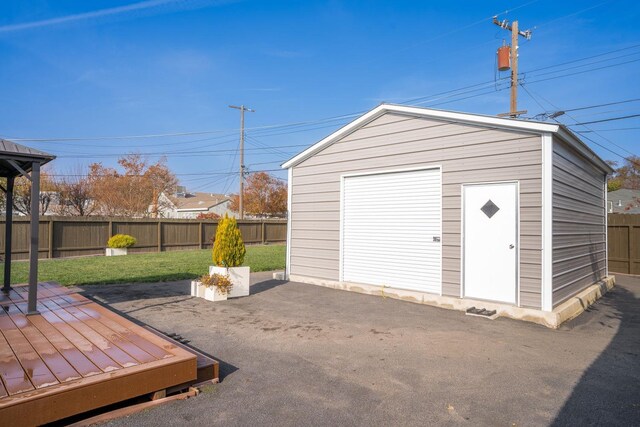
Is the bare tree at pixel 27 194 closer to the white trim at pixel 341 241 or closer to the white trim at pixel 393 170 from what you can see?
the white trim at pixel 341 241

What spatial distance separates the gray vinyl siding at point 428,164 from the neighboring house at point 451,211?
2cm

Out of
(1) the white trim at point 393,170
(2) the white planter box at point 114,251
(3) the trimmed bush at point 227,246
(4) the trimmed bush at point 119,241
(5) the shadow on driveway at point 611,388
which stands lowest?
(5) the shadow on driveway at point 611,388

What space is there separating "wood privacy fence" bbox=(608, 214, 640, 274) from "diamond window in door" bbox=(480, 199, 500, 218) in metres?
8.24

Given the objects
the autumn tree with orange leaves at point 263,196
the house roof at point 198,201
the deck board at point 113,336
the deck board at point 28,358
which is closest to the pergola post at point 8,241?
the deck board at point 113,336

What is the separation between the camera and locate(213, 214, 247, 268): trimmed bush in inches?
314

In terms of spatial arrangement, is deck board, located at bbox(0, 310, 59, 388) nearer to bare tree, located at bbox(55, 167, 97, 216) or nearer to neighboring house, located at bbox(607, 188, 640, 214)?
bare tree, located at bbox(55, 167, 97, 216)

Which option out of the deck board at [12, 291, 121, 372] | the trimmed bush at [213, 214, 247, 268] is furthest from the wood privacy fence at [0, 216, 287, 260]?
the deck board at [12, 291, 121, 372]

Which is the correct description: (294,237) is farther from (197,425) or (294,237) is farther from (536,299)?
(197,425)

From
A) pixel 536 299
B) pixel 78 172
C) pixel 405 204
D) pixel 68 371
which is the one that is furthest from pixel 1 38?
pixel 536 299

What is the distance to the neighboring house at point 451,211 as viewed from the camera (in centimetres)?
651

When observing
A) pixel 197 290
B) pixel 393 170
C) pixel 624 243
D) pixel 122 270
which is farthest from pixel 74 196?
pixel 624 243

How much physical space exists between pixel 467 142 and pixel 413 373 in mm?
4638

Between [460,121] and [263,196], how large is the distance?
97.8ft

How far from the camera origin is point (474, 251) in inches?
279
